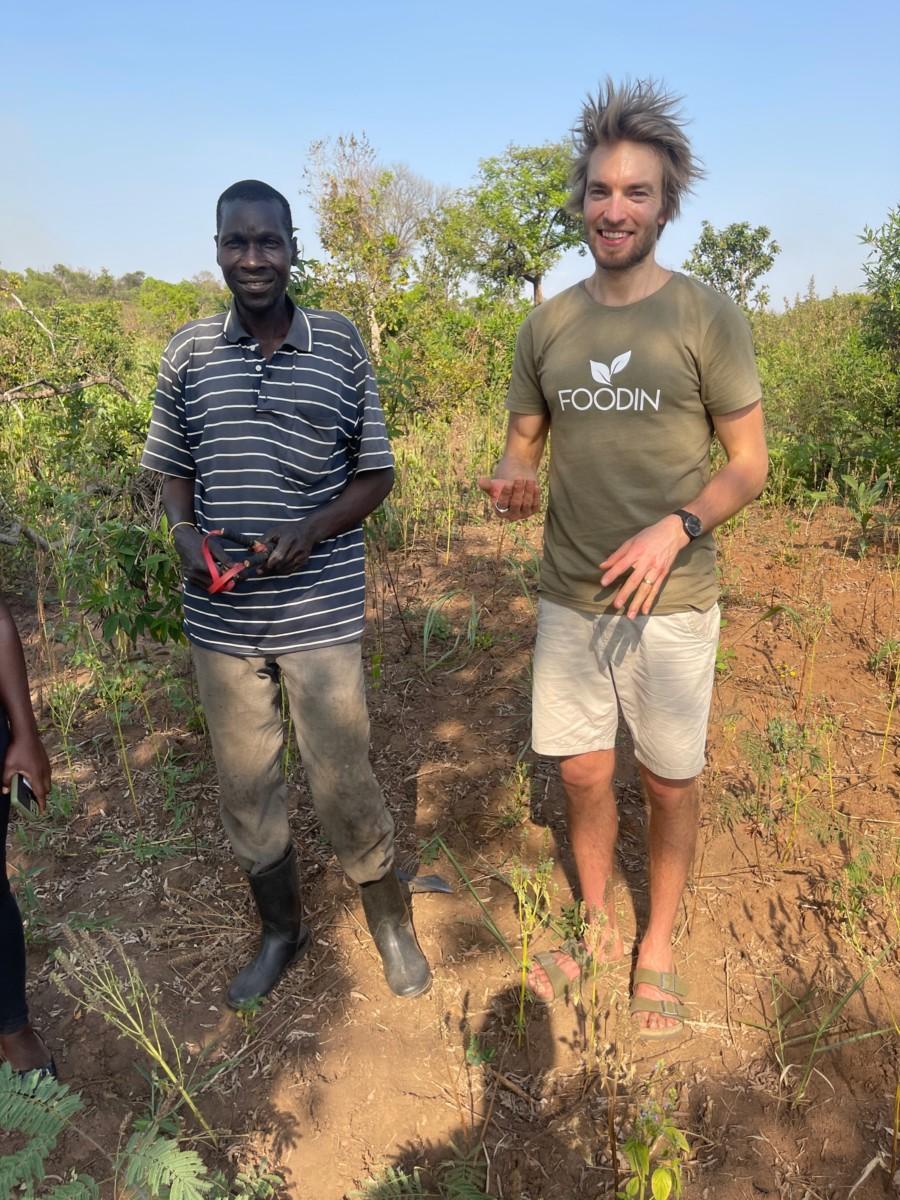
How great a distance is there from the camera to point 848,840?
2.64 m

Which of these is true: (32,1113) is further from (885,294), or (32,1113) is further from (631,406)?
(885,294)

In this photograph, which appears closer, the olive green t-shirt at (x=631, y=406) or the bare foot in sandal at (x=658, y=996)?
the olive green t-shirt at (x=631, y=406)

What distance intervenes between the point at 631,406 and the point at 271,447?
83 cm

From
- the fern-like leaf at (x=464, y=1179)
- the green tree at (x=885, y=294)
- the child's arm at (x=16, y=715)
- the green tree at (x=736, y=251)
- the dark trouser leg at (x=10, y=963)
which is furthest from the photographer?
the green tree at (x=736, y=251)

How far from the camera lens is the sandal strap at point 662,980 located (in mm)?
2158

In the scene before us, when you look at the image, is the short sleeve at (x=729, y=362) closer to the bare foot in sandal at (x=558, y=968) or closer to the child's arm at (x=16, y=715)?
the bare foot in sandal at (x=558, y=968)

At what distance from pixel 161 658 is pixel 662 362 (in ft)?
9.77

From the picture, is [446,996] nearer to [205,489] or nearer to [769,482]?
[205,489]

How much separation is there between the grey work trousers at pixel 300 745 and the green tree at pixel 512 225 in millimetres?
28407

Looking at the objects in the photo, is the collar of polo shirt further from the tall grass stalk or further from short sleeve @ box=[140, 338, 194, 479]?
the tall grass stalk

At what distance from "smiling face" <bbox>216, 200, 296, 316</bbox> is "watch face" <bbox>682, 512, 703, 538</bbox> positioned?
3.49 ft

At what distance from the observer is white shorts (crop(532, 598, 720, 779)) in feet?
6.40

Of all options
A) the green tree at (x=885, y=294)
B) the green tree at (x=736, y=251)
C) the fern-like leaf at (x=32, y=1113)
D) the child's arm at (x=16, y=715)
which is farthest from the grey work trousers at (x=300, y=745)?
the green tree at (x=736, y=251)

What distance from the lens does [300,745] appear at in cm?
210
